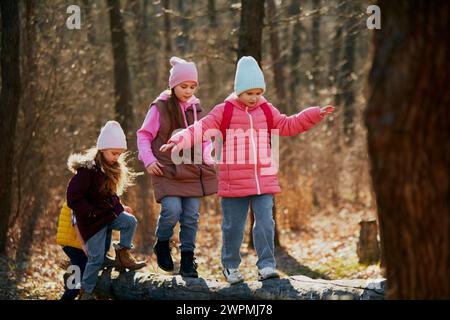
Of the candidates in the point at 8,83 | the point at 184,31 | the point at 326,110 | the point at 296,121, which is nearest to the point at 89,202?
the point at 296,121

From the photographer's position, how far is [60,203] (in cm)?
1298

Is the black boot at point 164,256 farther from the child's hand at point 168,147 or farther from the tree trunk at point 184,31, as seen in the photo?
the tree trunk at point 184,31

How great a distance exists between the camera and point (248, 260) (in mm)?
10836

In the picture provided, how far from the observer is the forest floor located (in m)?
8.69

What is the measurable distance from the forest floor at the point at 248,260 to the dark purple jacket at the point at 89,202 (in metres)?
1.61

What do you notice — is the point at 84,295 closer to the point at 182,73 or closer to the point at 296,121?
the point at 182,73

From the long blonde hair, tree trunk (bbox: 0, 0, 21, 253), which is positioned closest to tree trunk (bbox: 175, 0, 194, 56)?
tree trunk (bbox: 0, 0, 21, 253)

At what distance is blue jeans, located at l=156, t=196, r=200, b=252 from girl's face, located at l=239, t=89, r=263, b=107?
3.58ft

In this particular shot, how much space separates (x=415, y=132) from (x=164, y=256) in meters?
3.64

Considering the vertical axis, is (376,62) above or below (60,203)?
above

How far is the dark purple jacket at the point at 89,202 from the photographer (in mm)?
6457

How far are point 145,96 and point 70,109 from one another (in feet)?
12.2
